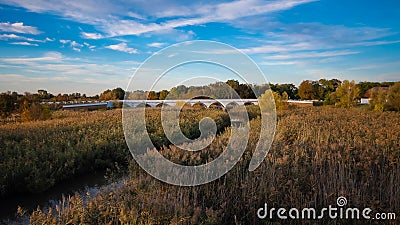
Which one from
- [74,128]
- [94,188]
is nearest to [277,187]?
[94,188]

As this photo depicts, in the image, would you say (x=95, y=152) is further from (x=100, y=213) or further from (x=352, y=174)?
(x=352, y=174)

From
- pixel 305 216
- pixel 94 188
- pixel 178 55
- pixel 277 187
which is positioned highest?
pixel 178 55

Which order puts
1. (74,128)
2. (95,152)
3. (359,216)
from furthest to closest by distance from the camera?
(74,128) < (95,152) < (359,216)

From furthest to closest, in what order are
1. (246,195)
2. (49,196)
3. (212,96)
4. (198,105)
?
(198,105) → (212,96) → (49,196) → (246,195)

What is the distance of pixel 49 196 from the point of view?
8.20 meters

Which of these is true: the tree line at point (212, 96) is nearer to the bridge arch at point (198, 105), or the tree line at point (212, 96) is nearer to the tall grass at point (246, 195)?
the tall grass at point (246, 195)

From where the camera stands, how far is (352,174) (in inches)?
242

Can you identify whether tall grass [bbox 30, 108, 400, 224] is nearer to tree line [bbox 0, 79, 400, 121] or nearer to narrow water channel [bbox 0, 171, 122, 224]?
narrow water channel [bbox 0, 171, 122, 224]

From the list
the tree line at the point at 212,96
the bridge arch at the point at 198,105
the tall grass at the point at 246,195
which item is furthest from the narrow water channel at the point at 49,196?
the bridge arch at the point at 198,105

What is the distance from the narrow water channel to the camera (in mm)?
7105

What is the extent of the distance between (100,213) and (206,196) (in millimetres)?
2245

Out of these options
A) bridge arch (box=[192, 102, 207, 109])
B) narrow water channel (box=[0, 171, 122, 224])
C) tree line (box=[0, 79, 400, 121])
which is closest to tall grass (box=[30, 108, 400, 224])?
narrow water channel (box=[0, 171, 122, 224])

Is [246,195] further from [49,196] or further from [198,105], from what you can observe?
[198,105]

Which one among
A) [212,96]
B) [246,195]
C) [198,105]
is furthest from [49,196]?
[198,105]
